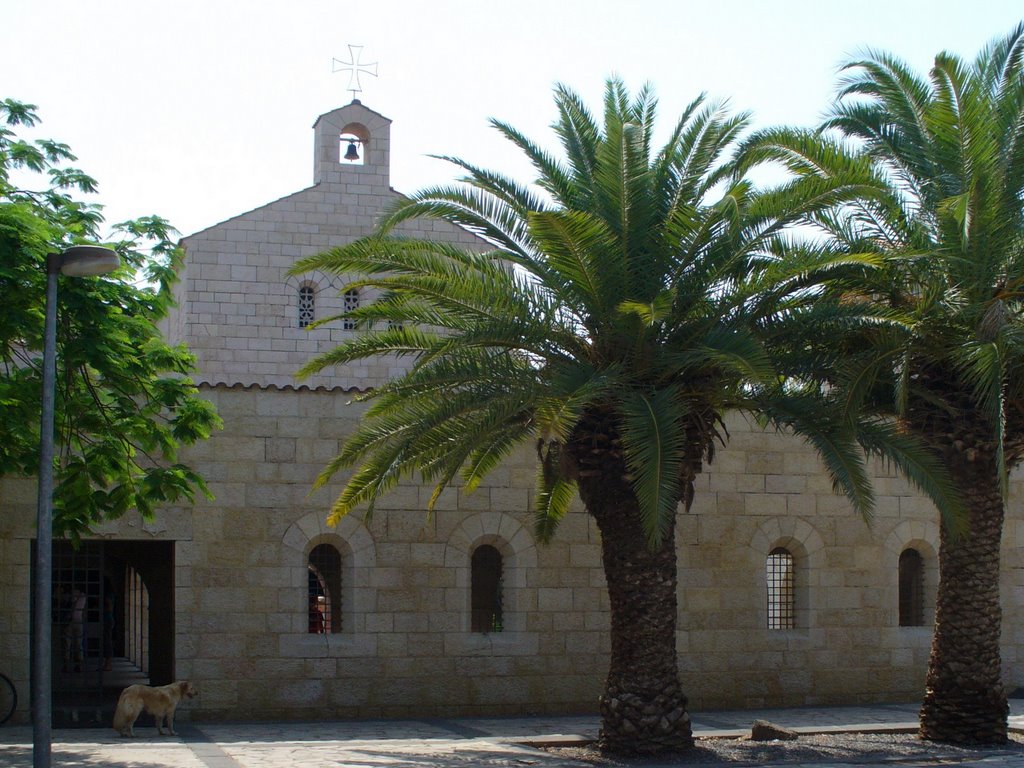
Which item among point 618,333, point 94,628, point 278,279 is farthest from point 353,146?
point 618,333

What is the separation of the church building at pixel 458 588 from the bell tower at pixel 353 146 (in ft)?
30.0

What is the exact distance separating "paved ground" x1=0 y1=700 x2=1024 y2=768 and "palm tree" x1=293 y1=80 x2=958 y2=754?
1.61 m

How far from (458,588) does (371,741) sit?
2.69m

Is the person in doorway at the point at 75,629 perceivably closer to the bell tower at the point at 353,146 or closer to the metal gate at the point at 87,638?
Answer: the metal gate at the point at 87,638

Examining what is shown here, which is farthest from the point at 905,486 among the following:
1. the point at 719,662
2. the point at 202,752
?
the point at 202,752

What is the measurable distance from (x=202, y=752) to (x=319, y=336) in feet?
41.4

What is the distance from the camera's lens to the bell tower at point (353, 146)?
24.7 meters

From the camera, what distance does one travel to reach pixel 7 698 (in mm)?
14078

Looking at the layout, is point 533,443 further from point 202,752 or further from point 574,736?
point 202,752

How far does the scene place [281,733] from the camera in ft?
45.6

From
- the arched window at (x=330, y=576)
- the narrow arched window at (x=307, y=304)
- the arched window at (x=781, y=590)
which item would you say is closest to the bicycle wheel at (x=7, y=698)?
the arched window at (x=330, y=576)

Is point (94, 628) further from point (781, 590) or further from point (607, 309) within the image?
point (607, 309)

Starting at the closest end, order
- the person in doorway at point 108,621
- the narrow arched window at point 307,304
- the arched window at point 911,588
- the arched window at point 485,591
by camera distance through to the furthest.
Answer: the arched window at point 485,591 < the arched window at point 911,588 < the person in doorway at point 108,621 < the narrow arched window at point 307,304

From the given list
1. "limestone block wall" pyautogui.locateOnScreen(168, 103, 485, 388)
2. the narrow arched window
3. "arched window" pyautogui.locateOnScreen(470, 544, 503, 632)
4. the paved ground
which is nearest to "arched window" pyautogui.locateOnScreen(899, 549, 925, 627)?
the paved ground
